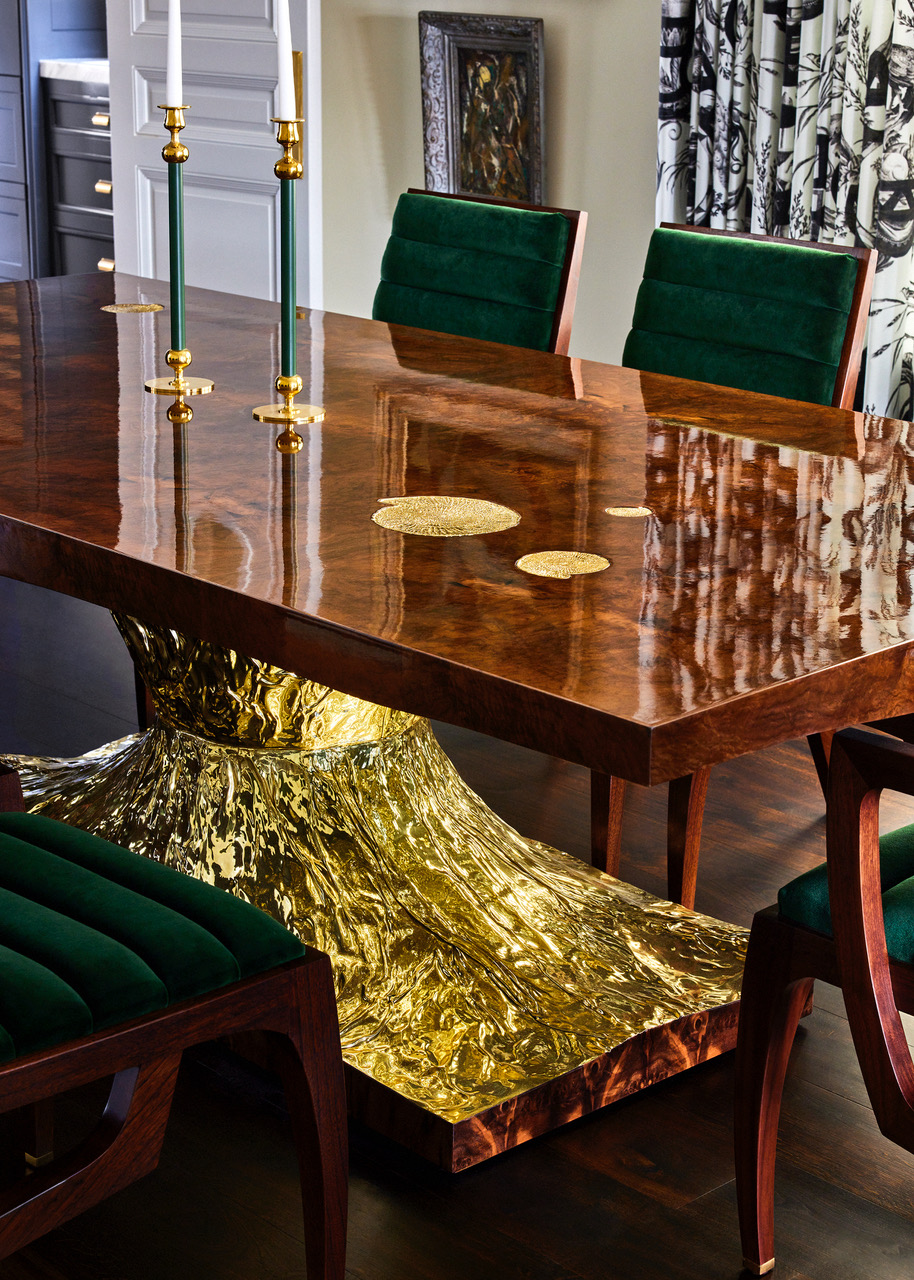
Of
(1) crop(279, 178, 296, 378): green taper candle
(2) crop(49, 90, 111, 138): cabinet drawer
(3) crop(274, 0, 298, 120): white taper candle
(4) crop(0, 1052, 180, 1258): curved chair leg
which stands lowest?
(4) crop(0, 1052, 180, 1258): curved chair leg

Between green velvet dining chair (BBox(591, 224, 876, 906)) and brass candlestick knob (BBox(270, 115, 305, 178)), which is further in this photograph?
green velvet dining chair (BBox(591, 224, 876, 906))

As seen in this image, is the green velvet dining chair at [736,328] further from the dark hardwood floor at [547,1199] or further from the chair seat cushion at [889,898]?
the chair seat cushion at [889,898]

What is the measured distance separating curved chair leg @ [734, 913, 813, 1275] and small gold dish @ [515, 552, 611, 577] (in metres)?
0.34

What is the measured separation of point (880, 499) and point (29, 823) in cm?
89

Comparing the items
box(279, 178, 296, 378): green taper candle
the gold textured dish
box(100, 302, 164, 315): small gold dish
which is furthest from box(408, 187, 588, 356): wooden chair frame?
the gold textured dish

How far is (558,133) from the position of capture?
401cm

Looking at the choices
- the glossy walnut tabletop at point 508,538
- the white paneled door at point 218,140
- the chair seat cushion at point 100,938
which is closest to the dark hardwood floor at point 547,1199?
the chair seat cushion at point 100,938

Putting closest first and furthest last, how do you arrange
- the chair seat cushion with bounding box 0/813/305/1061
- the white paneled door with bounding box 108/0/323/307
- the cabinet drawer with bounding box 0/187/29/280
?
the chair seat cushion with bounding box 0/813/305/1061, the white paneled door with bounding box 108/0/323/307, the cabinet drawer with bounding box 0/187/29/280

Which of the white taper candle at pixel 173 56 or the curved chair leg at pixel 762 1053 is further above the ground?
the white taper candle at pixel 173 56

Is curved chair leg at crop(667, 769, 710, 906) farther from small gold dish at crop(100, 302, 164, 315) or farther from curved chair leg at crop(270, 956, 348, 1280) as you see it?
small gold dish at crop(100, 302, 164, 315)

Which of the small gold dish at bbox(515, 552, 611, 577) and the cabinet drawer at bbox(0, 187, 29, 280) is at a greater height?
the cabinet drawer at bbox(0, 187, 29, 280)

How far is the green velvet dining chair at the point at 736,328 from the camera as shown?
214cm

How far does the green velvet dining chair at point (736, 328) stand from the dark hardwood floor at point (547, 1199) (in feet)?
1.16

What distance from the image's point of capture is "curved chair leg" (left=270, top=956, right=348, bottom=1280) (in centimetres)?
120
